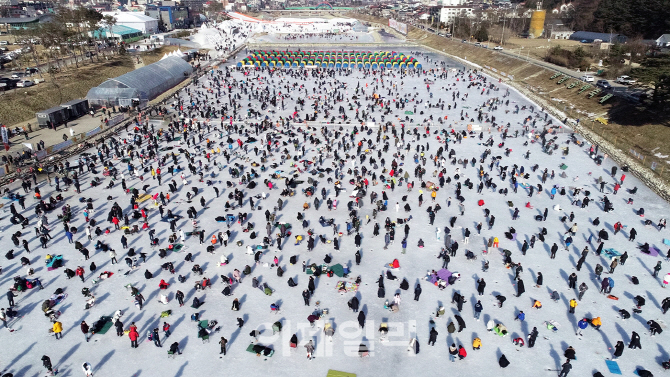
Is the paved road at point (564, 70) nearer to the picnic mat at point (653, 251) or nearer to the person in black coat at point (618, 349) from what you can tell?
the picnic mat at point (653, 251)

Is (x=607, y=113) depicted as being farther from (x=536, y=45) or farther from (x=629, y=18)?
(x=536, y=45)

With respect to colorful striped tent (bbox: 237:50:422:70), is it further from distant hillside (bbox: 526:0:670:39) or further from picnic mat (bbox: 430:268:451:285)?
picnic mat (bbox: 430:268:451:285)

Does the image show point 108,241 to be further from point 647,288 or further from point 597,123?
point 597,123

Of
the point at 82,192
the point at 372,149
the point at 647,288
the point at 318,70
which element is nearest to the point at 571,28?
the point at 318,70

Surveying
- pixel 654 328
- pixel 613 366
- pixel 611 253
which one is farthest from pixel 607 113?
pixel 613 366

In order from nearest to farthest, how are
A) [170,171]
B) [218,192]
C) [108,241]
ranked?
[108,241], [218,192], [170,171]

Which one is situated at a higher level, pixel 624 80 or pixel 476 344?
pixel 624 80
